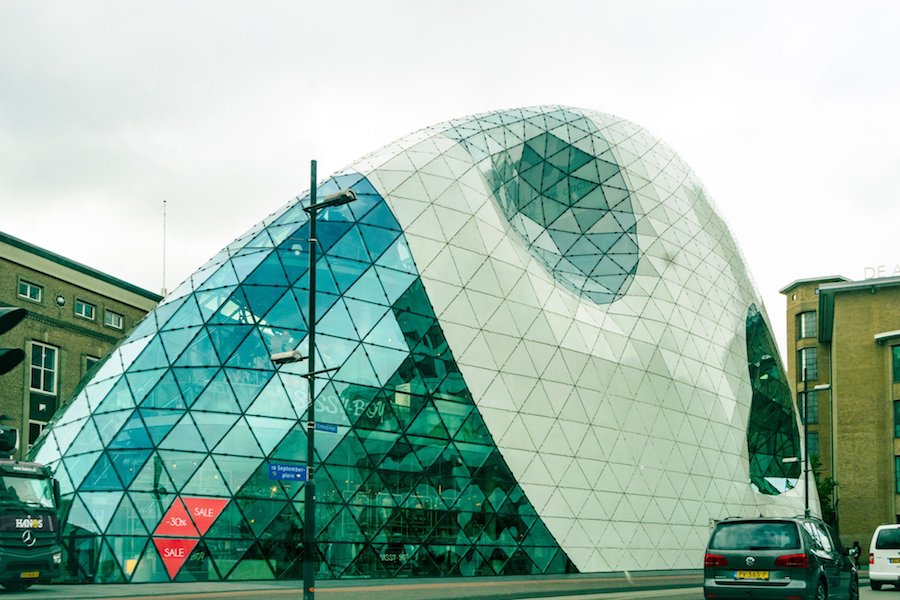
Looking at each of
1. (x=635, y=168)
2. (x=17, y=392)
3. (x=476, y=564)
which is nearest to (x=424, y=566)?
(x=476, y=564)

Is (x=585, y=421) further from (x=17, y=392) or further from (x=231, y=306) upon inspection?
(x=17, y=392)

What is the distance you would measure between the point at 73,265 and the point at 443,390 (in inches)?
1322

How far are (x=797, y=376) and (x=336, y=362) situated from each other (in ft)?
223

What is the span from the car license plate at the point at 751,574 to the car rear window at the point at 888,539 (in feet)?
50.2

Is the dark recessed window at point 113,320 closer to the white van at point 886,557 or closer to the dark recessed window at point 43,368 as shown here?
the dark recessed window at point 43,368

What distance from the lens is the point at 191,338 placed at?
96.8 ft

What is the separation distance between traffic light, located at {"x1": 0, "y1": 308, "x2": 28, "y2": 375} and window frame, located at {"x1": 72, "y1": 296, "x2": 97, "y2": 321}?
175 ft

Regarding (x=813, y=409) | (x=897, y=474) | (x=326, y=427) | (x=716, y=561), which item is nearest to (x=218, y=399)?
(x=326, y=427)

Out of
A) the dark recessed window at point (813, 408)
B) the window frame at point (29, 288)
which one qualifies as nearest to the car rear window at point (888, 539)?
the window frame at point (29, 288)

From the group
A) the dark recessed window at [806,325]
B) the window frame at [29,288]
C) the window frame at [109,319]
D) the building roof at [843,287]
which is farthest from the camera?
the dark recessed window at [806,325]

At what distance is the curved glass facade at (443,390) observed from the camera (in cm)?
2731

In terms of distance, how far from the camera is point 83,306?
192ft

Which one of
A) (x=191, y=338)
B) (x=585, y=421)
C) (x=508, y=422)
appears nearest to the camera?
(x=191, y=338)

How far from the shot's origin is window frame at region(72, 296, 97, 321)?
5779cm
